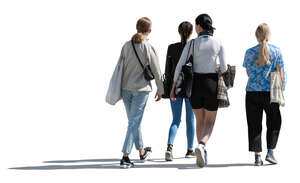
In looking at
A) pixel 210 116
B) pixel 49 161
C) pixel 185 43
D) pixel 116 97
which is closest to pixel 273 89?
pixel 210 116

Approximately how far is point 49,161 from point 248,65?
14.2 ft

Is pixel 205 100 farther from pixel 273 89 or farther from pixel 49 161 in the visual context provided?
pixel 49 161

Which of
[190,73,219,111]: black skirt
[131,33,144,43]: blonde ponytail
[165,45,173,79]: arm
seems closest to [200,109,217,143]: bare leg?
[190,73,219,111]: black skirt

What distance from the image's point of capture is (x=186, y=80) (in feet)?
36.8

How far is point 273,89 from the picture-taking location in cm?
1127

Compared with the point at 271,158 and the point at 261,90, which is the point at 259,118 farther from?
the point at 271,158

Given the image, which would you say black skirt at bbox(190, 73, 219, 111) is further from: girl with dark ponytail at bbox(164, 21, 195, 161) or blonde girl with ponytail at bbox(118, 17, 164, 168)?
girl with dark ponytail at bbox(164, 21, 195, 161)

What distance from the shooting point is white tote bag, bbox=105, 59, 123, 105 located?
37.2 feet

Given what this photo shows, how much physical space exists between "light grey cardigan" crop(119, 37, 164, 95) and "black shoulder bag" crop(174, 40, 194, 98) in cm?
41

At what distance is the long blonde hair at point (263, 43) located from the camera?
11.2 m

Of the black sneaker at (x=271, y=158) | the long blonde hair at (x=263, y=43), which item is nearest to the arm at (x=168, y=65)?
the long blonde hair at (x=263, y=43)

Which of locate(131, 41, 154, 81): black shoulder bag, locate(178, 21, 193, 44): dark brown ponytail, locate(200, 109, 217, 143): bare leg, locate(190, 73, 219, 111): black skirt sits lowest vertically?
locate(200, 109, 217, 143): bare leg

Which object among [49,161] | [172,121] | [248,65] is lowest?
[49,161]

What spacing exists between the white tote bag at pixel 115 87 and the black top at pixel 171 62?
1236 mm
